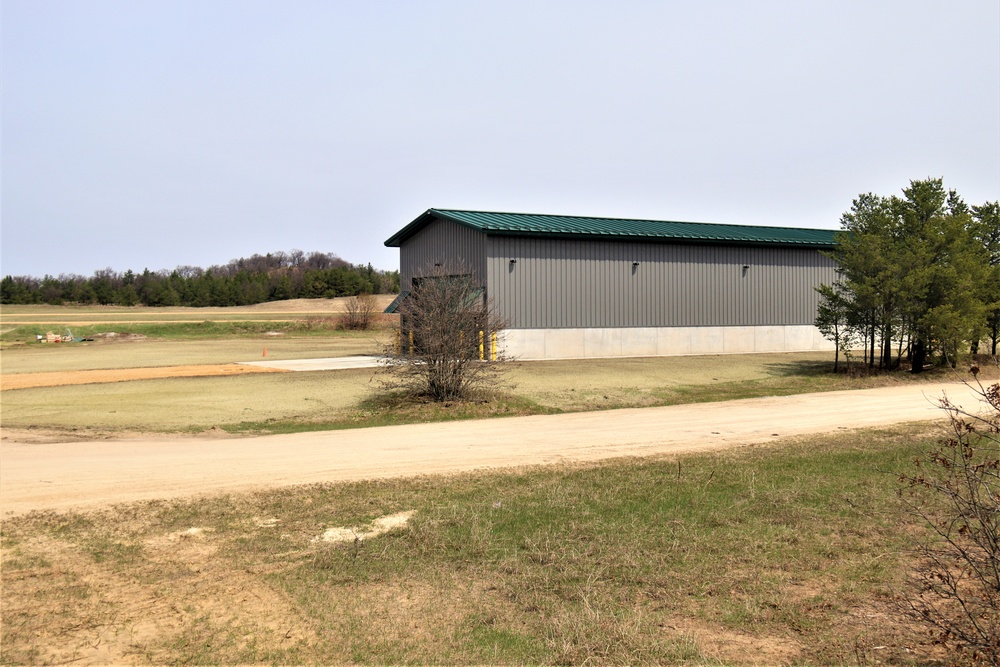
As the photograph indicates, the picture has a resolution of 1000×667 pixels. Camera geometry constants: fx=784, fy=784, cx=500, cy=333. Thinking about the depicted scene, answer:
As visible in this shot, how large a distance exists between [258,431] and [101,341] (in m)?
48.4

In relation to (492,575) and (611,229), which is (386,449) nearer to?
(492,575)

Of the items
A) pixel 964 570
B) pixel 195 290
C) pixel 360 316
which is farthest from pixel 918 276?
pixel 195 290

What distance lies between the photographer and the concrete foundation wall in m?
33.9

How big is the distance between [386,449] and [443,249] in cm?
2342

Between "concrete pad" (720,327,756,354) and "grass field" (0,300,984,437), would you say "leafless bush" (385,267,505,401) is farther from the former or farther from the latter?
"concrete pad" (720,327,756,354)

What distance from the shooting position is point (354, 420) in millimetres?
18609

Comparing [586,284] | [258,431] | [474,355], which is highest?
[586,284]

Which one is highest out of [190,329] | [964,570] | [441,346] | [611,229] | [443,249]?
[611,229]

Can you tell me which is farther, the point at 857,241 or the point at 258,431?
the point at 857,241

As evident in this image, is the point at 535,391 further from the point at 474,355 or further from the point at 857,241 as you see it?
the point at 857,241

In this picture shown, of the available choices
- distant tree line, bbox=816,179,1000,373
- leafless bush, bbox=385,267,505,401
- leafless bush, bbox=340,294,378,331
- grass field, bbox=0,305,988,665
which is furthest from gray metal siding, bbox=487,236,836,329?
leafless bush, bbox=340,294,378,331

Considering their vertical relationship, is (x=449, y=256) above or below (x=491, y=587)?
above

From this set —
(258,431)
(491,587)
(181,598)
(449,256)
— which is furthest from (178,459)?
(449,256)

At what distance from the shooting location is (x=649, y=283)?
36.8 metres
